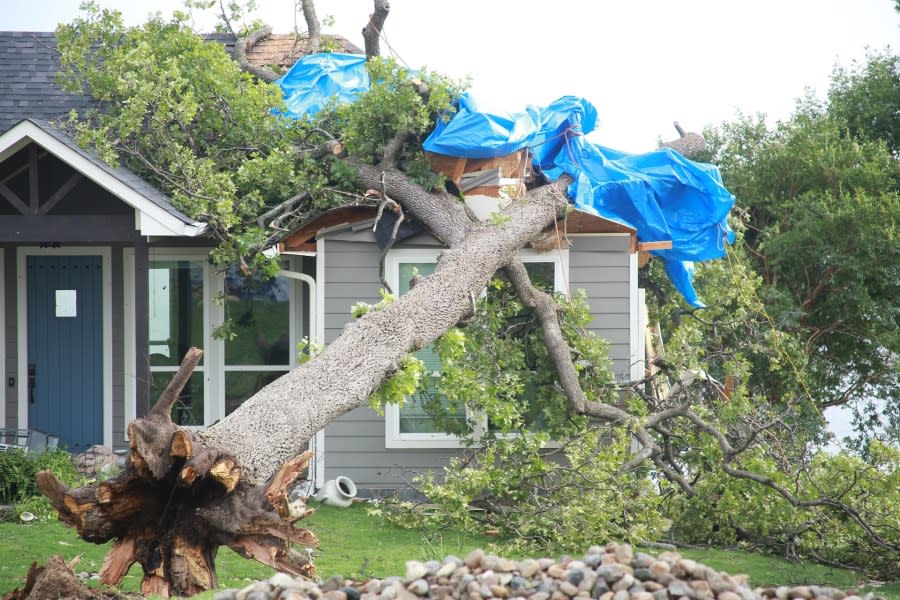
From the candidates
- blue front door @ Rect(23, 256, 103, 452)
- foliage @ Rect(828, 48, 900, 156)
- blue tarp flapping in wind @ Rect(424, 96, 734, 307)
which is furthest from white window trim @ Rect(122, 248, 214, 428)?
foliage @ Rect(828, 48, 900, 156)

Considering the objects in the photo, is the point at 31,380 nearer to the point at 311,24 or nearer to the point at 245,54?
the point at 245,54

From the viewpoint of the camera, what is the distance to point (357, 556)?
766cm

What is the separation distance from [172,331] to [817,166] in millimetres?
9911

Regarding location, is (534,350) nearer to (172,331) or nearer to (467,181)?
(467,181)

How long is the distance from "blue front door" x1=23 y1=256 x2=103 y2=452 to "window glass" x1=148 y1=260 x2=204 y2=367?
0.59m

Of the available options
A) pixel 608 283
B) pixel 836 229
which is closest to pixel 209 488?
pixel 608 283

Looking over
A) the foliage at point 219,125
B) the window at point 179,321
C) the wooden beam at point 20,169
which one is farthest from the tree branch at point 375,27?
the wooden beam at point 20,169

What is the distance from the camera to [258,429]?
634 centimetres

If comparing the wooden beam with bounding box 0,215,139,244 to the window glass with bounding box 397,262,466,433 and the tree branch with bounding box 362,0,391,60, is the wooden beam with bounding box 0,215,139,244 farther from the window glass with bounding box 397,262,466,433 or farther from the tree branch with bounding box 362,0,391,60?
the tree branch with bounding box 362,0,391,60

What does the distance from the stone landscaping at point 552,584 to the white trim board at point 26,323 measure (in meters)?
6.79

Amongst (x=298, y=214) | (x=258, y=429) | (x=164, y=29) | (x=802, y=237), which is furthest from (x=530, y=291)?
(x=802, y=237)

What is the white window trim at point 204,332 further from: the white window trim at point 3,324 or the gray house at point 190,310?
the white window trim at point 3,324

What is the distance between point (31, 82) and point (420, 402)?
21.1 feet

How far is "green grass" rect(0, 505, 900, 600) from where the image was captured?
6.93 metres
